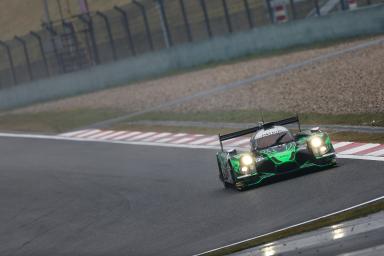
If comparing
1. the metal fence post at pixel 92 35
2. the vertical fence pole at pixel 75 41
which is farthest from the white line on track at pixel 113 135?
the vertical fence pole at pixel 75 41

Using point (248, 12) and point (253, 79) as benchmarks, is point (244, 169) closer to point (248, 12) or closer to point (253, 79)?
point (253, 79)

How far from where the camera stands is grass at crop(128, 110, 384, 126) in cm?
2550

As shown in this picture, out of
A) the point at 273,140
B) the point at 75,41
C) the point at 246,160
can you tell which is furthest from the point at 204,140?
the point at 75,41

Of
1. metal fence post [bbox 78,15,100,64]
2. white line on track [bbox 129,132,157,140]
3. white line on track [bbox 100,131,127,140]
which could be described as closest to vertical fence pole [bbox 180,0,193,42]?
metal fence post [bbox 78,15,100,64]

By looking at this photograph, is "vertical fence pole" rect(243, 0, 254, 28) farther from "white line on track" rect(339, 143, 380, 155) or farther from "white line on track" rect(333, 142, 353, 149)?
"white line on track" rect(339, 143, 380, 155)

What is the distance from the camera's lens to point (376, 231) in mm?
12664

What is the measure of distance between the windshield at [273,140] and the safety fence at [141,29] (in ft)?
70.5

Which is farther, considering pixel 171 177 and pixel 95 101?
pixel 95 101

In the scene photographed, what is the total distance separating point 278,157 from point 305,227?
4.51 metres

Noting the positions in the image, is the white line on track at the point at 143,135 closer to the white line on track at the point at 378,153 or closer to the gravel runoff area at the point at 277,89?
the gravel runoff area at the point at 277,89

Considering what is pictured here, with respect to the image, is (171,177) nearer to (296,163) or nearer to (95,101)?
(296,163)

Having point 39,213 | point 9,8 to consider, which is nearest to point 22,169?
point 39,213

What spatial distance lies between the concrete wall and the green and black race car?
20.5m

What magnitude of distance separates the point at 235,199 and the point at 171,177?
4261 mm
